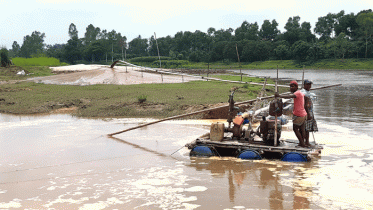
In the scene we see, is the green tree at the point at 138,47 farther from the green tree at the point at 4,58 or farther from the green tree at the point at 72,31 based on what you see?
the green tree at the point at 4,58

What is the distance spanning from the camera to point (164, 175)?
8.03 meters

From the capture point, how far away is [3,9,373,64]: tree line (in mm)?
73250

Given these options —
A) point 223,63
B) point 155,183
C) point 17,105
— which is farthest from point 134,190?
point 223,63

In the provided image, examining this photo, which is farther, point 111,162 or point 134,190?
point 111,162

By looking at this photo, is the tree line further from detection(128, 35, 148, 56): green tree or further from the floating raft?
the floating raft

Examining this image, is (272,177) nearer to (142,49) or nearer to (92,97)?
(92,97)

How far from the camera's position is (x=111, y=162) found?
9.16 metres

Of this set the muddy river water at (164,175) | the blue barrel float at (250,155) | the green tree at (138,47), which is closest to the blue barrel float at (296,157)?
the muddy river water at (164,175)

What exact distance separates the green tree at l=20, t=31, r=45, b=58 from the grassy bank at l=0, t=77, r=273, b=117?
97395 mm

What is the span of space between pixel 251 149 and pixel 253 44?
75157 millimetres

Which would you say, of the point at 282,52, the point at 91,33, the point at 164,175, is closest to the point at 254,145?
the point at 164,175

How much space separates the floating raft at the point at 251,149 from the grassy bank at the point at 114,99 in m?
6.19

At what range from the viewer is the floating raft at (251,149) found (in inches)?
330

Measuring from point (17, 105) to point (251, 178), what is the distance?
558 inches
